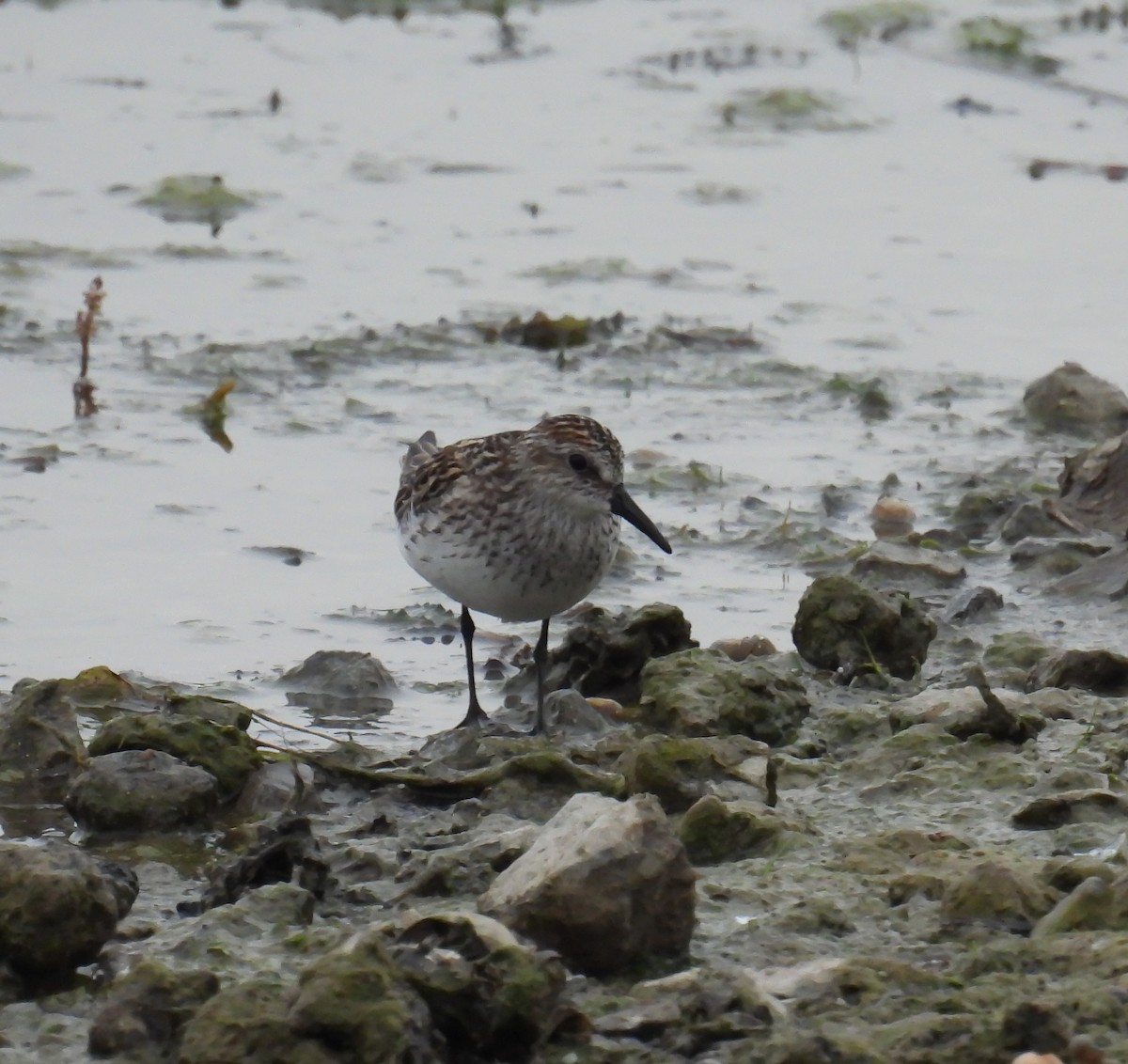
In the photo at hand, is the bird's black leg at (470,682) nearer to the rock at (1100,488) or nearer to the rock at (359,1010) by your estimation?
the rock at (359,1010)

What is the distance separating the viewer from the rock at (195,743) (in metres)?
5.61

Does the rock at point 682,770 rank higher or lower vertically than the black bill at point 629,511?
lower

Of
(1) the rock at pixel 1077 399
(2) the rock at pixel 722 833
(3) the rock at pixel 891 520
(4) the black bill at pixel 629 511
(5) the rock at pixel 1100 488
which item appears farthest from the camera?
(1) the rock at pixel 1077 399

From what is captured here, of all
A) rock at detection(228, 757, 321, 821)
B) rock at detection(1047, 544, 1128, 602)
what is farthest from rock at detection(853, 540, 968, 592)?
rock at detection(228, 757, 321, 821)

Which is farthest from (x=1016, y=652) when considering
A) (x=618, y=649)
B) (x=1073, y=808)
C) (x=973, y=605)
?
(x=1073, y=808)

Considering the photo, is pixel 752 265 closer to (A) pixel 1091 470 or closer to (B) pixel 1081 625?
(A) pixel 1091 470

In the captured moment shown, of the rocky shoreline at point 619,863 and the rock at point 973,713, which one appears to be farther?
the rock at point 973,713

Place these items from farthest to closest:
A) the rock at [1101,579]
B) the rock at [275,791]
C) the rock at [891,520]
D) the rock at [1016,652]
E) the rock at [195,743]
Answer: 1. the rock at [891,520]
2. the rock at [1101,579]
3. the rock at [1016,652]
4. the rock at [195,743]
5. the rock at [275,791]

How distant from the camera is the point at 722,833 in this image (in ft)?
16.8

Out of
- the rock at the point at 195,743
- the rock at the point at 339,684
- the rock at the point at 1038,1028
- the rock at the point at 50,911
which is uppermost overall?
the rock at the point at 1038,1028

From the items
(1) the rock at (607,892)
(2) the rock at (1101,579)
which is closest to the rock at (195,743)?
(1) the rock at (607,892)

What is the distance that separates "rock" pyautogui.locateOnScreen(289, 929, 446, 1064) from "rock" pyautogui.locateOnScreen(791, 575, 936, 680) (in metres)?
3.21

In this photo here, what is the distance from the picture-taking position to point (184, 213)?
12523mm

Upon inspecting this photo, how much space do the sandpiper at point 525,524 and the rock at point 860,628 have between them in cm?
55
